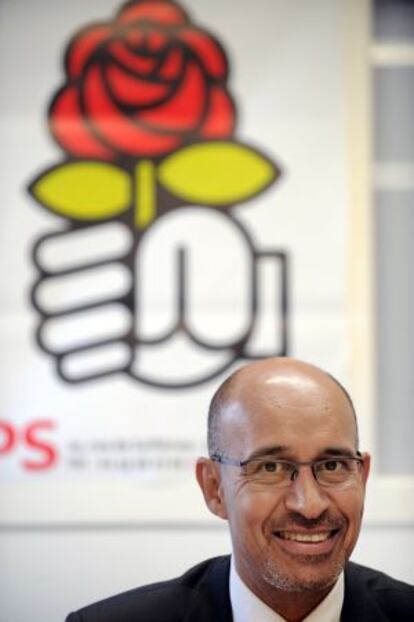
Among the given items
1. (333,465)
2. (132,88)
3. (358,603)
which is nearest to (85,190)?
(132,88)

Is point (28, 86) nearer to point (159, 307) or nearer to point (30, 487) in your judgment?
point (159, 307)

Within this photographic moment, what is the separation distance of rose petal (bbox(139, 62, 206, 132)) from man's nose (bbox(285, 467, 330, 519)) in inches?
31.1

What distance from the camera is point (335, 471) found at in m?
1.10

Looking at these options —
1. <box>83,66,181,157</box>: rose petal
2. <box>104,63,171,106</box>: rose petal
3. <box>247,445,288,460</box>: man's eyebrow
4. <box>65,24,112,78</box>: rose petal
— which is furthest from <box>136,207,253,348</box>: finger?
<box>247,445,288,460</box>: man's eyebrow

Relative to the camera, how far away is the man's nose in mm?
1062

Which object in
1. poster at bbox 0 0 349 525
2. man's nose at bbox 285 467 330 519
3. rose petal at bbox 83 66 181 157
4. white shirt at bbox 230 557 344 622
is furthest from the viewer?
rose petal at bbox 83 66 181 157

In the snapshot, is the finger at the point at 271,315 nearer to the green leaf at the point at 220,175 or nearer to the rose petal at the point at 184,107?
the green leaf at the point at 220,175

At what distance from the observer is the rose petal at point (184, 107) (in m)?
1.61

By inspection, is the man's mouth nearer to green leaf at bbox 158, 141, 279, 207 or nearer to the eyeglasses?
the eyeglasses

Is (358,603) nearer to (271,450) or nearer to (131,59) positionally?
(271,450)

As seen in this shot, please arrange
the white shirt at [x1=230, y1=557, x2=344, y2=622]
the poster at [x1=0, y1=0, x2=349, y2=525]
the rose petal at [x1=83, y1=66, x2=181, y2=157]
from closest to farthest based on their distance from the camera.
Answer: the white shirt at [x1=230, y1=557, x2=344, y2=622]
the poster at [x1=0, y1=0, x2=349, y2=525]
the rose petal at [x1=83, y1=66, x2=181, y2=157]

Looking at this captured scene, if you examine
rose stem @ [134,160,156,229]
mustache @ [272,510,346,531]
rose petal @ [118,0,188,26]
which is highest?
rose petal @ [118,0,188,26]

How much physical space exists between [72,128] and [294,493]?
85 centimetres

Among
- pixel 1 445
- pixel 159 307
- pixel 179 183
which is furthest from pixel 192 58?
A: pixel 1 445
